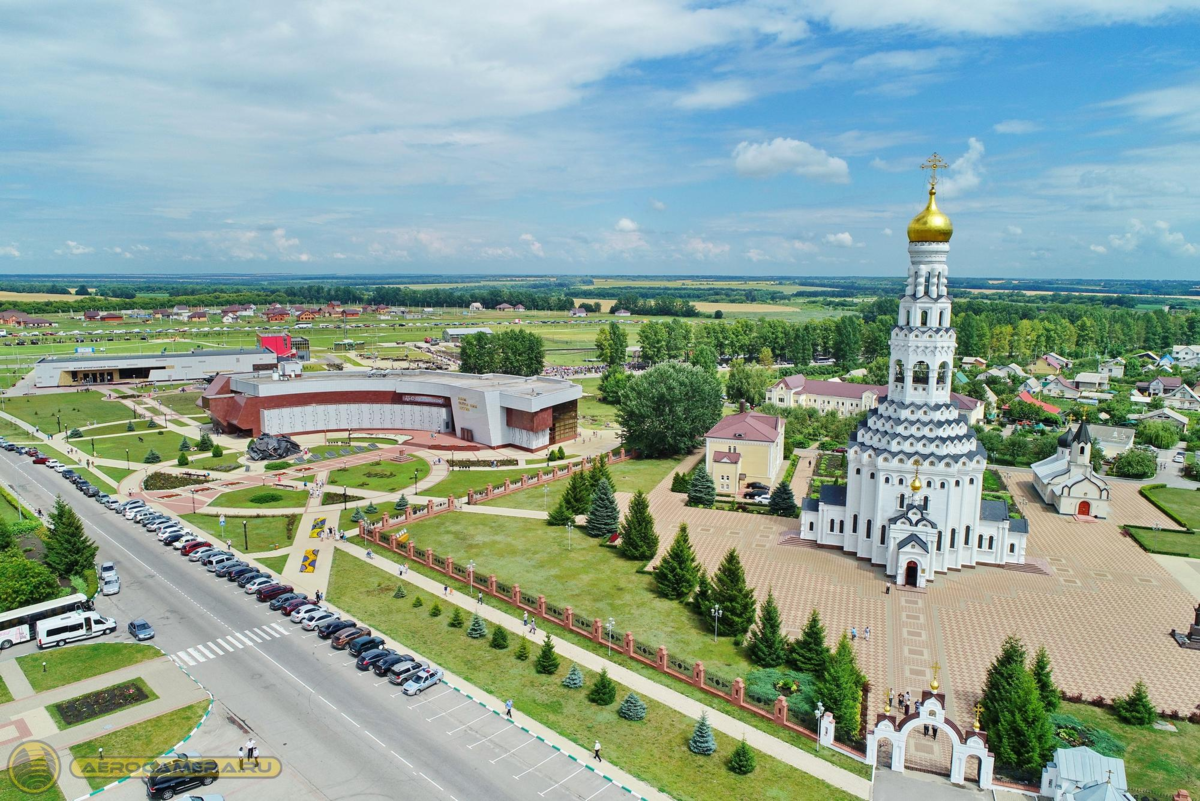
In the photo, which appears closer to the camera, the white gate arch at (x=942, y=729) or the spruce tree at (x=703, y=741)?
the white gate arch at (x=942, y=729)

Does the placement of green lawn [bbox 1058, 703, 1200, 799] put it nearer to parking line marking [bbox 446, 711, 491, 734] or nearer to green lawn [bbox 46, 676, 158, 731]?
parking line marking [bbox 446, 711, 491, 734]

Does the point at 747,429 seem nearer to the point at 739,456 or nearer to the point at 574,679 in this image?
the point at 739,456

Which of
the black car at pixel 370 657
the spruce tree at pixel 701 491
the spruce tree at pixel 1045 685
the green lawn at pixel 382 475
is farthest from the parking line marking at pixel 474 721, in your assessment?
the green lawn at pixel 382 475

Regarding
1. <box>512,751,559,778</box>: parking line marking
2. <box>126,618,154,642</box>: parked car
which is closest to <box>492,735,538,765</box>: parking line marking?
<box>512,751,559,778</box>: parking line marking

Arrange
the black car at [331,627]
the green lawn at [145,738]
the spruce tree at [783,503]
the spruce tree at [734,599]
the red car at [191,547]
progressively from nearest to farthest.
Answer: the green lawn at [145,738] → the black car at [331,627] → the spruce tree at [734,599] → the red car at [191,547] → the spruce tree at [783,503]

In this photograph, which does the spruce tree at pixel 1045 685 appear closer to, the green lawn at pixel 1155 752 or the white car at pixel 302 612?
the green lawn at pixel 1155 752

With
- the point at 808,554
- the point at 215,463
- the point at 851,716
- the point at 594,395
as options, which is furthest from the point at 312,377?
the point at 851,716
